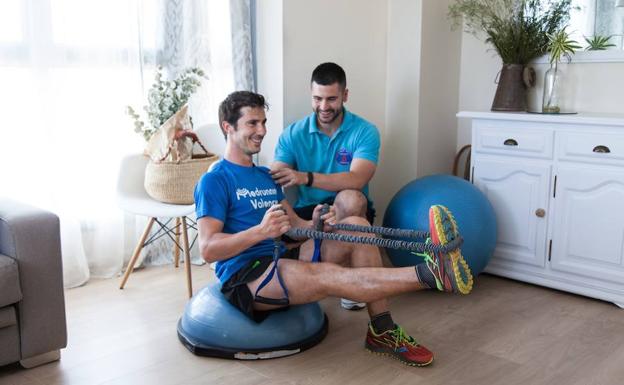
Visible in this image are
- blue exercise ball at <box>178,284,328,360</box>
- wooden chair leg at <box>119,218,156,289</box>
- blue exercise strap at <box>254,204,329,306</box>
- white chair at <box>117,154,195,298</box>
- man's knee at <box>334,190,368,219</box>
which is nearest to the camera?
blue exercise strap at <box>254,204,329,306</box>

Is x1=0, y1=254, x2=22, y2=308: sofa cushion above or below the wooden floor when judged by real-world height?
above

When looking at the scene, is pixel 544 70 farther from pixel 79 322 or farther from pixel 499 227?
pixel 79 322

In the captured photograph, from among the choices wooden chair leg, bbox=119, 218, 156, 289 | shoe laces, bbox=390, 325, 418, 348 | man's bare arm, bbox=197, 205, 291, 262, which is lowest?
shoe laces, bbox=390, 325, 418, 348

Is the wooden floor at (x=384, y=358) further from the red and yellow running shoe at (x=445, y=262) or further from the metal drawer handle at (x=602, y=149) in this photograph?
the metal drawer handle at (x=602, y=149)

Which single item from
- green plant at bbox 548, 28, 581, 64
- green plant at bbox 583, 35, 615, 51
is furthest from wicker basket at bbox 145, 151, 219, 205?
green plant at bbox 583, 35, 615, 51

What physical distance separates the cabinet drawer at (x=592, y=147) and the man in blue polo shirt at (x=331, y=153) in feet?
2.95

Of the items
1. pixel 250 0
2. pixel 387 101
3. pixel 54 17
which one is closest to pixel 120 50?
pixel 54 17

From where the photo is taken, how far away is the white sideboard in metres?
3.04

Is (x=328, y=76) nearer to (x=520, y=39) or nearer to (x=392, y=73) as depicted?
(x=392, y=73)

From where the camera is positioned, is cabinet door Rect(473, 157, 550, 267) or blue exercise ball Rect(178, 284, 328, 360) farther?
cabinet door Rect(473, 157, 550, 267)

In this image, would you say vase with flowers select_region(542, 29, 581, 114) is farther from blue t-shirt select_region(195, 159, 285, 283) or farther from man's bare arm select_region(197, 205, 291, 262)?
man's bare arm select_region(197, 205, 291, 262)

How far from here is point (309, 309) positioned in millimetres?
2613

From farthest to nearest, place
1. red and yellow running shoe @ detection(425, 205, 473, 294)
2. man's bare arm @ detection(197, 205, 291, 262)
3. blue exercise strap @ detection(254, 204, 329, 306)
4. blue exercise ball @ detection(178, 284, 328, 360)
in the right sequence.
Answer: blue exercise ball @ detection(178, 284, 328, 360) < blue exercise strap @ detection(254, 204, 329, 306) < man's bare arm @ detection(197, 205, 291, 262) < red and yellow running shoe @ detection(425, 205, 473, 294)

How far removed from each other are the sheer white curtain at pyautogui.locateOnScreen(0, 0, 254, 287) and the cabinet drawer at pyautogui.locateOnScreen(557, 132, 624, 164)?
1758 mm
